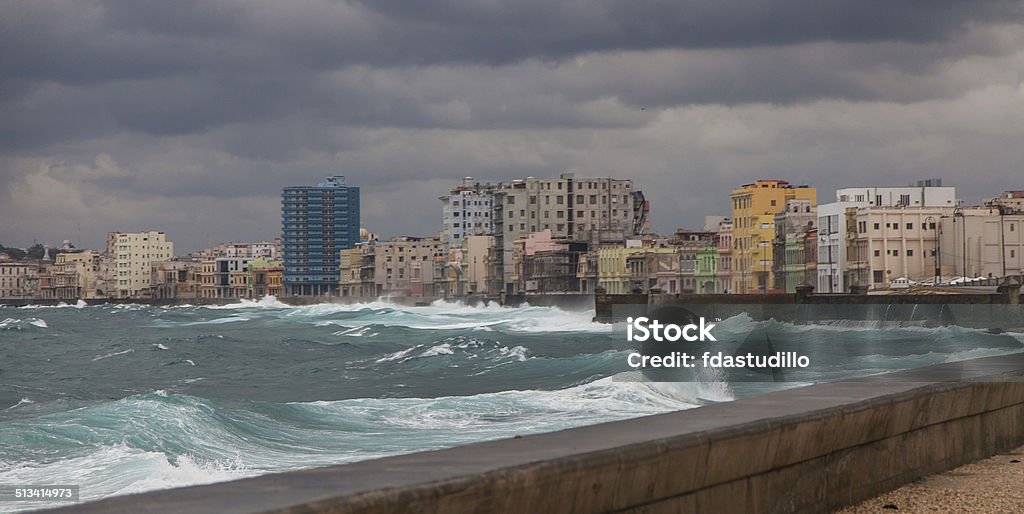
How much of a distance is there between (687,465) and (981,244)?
275 feet

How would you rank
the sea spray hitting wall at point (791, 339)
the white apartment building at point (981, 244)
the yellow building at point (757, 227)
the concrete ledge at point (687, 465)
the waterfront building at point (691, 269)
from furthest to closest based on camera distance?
the waterfront building at point (691, 269), the yellow building at point (757, 227), the white apartment building at point (981, 244), the sea spray hitting wall at point (791, 339), the concrete ledge at point (687, 465)

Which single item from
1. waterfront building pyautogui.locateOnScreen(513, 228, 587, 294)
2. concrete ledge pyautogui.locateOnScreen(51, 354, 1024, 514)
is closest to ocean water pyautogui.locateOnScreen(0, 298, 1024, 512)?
concrete ledge pyautogui.locateOnScreen(51, 354, 1024, 514)

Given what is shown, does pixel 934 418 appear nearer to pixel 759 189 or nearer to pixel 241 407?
pixel 241 407

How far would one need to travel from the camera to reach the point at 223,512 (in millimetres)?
3762

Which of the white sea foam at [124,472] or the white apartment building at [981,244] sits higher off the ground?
the white apartment building at [981,244]

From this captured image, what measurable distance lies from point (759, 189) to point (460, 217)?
287 feet

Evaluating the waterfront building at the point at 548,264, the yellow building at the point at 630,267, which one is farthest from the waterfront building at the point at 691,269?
the waterfront building at the point at 548,264

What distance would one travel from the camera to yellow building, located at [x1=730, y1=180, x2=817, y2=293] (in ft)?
359

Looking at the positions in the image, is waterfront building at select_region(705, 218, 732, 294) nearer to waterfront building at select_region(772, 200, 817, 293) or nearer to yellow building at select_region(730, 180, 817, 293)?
yellow building at select_region(730, 180, 817, 293)

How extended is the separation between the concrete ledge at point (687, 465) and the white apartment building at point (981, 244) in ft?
258

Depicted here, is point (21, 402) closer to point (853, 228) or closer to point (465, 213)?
point (853, 228)

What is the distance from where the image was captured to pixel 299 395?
30.4 metres

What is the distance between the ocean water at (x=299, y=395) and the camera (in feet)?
52.9

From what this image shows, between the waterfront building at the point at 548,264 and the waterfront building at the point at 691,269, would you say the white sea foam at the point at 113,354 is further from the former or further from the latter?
the waterfront building at the point at 548,264
